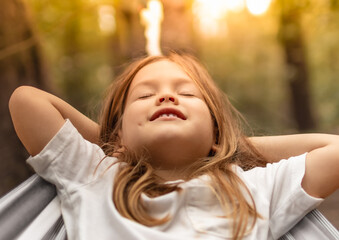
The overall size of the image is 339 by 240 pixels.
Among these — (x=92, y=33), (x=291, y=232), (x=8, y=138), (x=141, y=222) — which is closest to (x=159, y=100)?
(x=141, y=222)

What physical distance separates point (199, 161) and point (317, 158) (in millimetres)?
244

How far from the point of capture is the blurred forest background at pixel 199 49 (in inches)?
96.6

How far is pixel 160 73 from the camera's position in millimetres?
1023

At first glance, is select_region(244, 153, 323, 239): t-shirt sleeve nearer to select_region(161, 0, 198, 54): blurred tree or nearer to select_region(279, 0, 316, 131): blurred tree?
select_region(161, 0, 198, 54): blurred tree

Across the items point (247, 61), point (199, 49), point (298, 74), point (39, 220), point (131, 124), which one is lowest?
point (247, 61)

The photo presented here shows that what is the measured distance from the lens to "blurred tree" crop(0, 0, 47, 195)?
7.30 ft

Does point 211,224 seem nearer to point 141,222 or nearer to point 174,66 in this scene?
point 141,222

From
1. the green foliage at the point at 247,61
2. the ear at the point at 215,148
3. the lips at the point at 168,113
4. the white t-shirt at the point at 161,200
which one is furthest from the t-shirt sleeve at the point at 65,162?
the green foliage at the point at 247,61

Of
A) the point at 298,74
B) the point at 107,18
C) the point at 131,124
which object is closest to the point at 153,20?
the point at 131,124

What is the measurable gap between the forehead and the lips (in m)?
0.11

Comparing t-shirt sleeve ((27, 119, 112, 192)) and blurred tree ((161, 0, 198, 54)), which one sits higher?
blurred tree ((161, 0, 198, 54))

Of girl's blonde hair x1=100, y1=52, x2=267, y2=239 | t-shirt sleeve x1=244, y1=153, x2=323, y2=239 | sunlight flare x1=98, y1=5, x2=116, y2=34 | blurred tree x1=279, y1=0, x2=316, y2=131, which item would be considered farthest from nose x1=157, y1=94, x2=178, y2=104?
sunlight flare x1=98, y1=5, x2=116, y2=34

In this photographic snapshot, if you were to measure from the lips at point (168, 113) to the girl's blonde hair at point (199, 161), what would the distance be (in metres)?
0.09

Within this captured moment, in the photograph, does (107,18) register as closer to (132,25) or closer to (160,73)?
(132,25)
